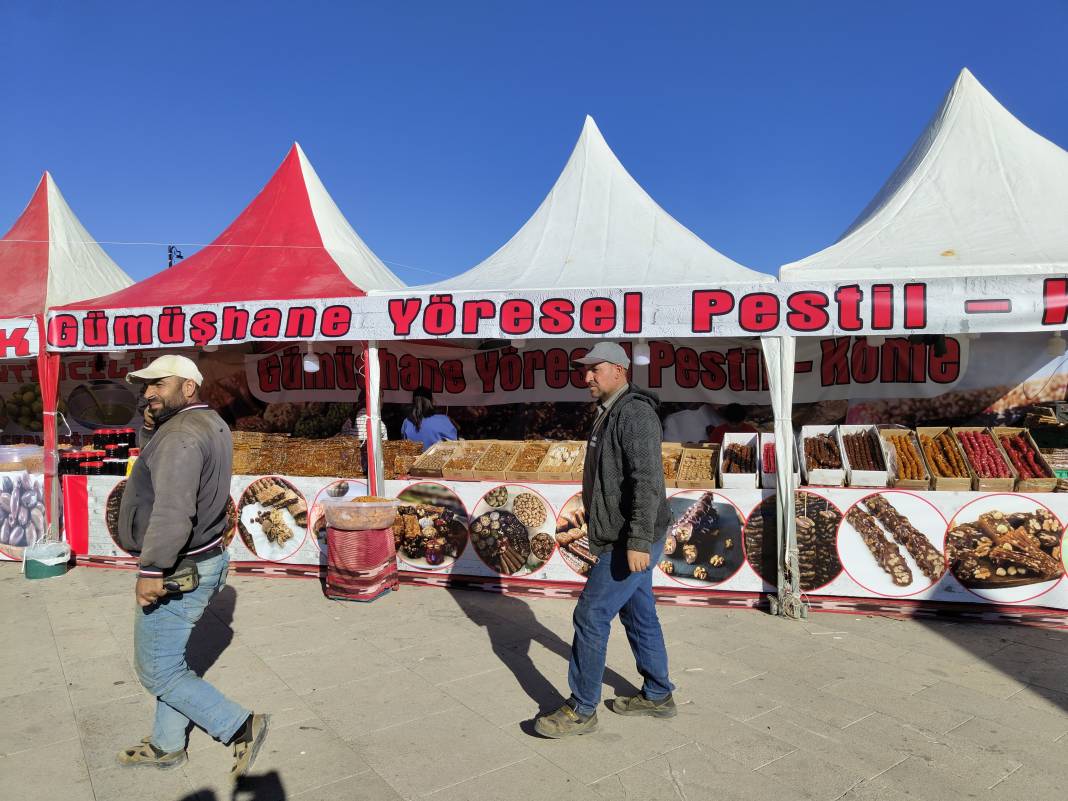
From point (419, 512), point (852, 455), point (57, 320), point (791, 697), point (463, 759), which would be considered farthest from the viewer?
point (57, 320)

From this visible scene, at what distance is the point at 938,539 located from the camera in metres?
5.57

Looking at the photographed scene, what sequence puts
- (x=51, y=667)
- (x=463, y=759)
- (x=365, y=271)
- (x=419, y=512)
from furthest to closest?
(x=365, y=271) → (x=419, y=512) → (x=51, y=667) → (x=463, y=759)

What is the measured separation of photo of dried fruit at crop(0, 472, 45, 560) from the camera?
24.6 feet

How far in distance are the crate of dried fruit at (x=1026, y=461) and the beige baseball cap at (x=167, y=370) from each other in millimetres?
5712

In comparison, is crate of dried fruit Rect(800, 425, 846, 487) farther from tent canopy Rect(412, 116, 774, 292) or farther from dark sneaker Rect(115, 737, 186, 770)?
dark sneaker Rect(115, 737, 186, 770)

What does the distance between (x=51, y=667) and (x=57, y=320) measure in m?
4.09

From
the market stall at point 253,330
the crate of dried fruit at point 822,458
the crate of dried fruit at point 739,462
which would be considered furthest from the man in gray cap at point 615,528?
the market stall at point 253,330

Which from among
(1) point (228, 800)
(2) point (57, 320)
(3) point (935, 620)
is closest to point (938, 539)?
(3) point (935, 620)

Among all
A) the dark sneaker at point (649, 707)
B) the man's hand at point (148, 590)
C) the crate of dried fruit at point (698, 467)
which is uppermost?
the crate of dried fruit at point (698, 467)

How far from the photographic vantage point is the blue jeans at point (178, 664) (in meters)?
3.19

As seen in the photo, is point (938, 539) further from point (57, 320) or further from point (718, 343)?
point (57, 320)

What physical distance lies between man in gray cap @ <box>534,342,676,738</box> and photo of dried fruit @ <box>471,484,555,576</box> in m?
2.58

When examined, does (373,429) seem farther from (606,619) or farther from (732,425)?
(732,425)

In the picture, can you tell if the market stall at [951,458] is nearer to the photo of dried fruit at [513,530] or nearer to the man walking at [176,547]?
the photo of dried fruit at [513,530]
